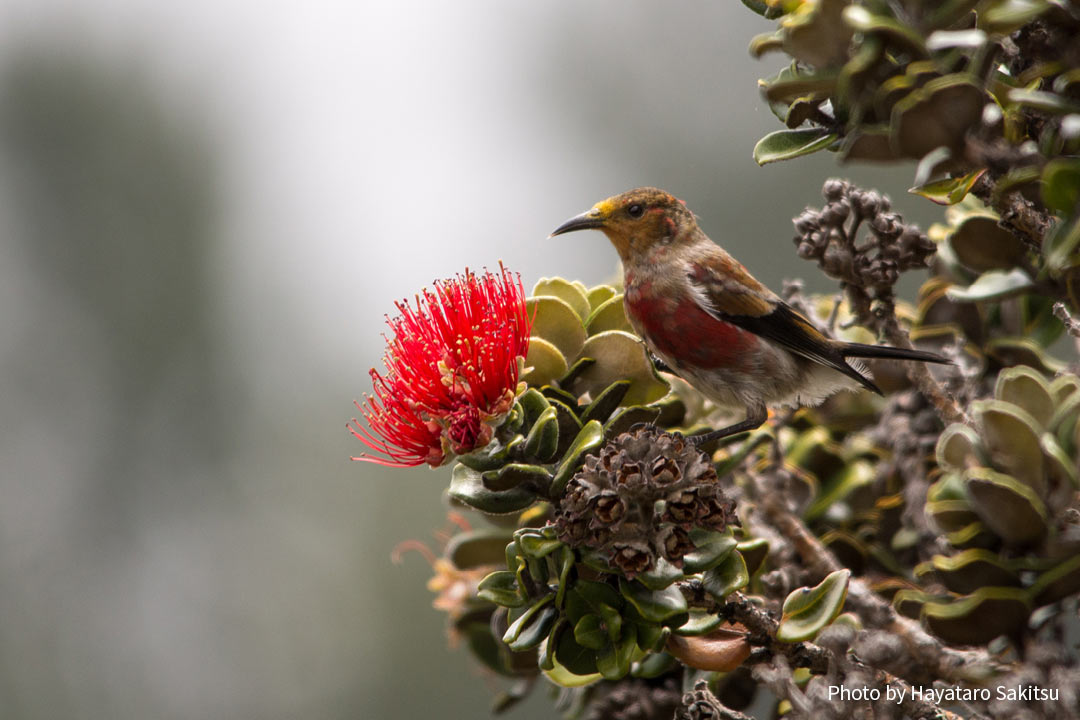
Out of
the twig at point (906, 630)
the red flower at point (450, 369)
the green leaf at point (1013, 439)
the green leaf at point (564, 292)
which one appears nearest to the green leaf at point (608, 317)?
the green leaf at point (564, 292)

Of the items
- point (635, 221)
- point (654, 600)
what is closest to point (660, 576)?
point (654, 600)

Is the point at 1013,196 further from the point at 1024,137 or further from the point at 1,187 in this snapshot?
the point at 1,187

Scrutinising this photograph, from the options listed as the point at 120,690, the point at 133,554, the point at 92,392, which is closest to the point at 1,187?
the point at 92,392

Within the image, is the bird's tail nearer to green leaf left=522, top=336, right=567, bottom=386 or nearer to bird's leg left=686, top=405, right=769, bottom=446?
bird's leg left=686, top=405, right=769, bottom=446

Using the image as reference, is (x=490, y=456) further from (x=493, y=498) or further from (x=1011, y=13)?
(x=1011, y=13)

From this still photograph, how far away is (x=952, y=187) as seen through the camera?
2.96ft

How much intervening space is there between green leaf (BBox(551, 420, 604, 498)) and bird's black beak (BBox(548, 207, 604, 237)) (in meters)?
0.73

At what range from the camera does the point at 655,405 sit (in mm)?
1120

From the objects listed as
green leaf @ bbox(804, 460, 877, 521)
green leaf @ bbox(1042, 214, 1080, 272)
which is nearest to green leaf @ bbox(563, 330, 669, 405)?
green leaf @ bbox(804, 460, 877, 521)

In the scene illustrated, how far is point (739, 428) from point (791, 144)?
16.5 inches

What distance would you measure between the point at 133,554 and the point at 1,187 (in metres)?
2.20

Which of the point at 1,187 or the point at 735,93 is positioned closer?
the point at 1,187

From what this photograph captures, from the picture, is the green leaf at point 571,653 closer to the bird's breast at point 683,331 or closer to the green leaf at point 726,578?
the green leaf at point 726,578

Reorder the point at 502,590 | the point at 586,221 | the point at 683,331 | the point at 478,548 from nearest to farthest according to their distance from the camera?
the point at 502,590 → the point at 478,548 → the point at 683,331 → the point at 586,221
